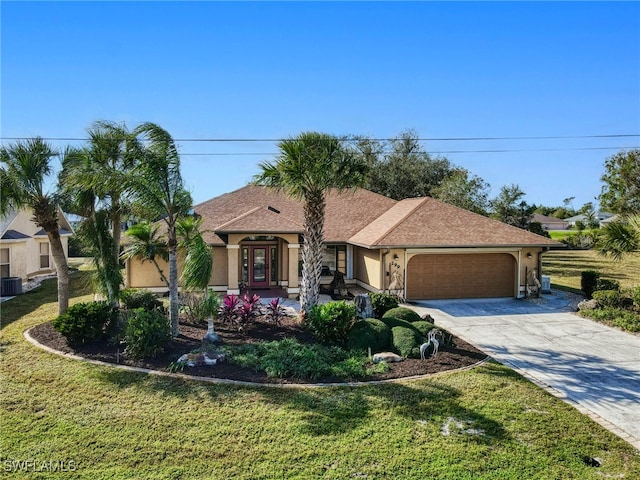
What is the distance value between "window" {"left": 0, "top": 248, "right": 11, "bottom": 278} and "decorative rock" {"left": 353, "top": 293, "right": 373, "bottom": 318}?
57.6ft

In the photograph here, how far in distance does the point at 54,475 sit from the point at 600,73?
19929 mm

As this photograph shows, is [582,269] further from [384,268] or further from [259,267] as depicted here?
[259,267]

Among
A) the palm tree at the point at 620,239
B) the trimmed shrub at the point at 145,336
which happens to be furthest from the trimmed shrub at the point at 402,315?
the palm tree at the point at 620,239

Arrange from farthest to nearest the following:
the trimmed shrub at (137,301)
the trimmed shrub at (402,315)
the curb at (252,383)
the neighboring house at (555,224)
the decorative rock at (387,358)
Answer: the neighboring house at (555,224)
the trimmed shrub at (137,301)
the trimmed shrub at (402,315)
the decorative rock at (387,358)
the curb at (252,383)

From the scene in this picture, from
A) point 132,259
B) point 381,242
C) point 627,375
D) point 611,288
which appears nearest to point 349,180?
point 381,242

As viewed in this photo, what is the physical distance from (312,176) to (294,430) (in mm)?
7895

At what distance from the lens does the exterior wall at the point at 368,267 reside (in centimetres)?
1929

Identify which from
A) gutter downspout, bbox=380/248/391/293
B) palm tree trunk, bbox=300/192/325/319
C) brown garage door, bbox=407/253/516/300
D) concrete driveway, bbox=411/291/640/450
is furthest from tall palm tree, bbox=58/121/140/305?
brown garage door, bbox=407/253/516/300

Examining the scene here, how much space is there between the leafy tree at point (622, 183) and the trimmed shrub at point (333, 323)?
104 ft

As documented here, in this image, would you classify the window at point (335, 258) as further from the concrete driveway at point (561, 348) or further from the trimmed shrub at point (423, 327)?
the trimmed shrub at point (423, 327)

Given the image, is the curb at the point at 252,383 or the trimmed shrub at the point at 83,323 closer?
the curb at the point at 252,383

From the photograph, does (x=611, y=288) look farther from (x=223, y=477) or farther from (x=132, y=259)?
(x=132, y=259)

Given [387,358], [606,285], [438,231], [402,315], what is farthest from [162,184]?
[606,285]

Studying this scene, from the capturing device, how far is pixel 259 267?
20.9 metres
